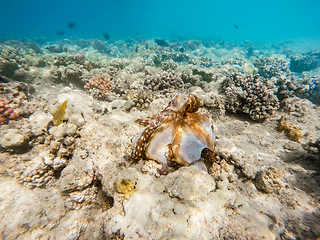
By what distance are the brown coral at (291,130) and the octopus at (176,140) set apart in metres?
2.19

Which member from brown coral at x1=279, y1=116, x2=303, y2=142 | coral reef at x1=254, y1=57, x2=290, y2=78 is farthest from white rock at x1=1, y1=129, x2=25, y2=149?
coral reef at x1=254, y1=57, x2=290, y2=78

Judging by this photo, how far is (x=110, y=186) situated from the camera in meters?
1.93

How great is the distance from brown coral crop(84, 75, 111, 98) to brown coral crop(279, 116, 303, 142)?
5148mm

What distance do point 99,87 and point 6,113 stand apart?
2.51m

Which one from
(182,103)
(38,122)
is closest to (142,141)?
(182,103)

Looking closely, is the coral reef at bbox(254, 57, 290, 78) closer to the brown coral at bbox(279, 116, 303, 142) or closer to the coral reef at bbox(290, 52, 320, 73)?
the coral reef at bbox(290, 52, 320, 73)

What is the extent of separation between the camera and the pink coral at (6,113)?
301cm

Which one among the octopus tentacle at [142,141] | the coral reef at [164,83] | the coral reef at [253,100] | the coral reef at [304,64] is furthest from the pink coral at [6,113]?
the coral reef at [304,64]

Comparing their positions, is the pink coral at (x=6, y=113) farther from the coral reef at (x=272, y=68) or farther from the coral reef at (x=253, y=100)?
the coral reef at (x=272, y=68)

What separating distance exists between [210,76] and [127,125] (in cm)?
569

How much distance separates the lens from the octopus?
2.08 meters

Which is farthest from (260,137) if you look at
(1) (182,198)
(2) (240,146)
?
(1) (182,198)

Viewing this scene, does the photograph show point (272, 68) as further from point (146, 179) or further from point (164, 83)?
point (146, 179)

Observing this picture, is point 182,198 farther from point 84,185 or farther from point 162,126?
point 84,185
